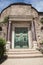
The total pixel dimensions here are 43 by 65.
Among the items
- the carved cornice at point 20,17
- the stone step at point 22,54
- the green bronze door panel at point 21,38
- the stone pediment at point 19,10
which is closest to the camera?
the stone step at point 22,54

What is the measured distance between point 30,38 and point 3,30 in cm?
317

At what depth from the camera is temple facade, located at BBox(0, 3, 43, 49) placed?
47.3 feet

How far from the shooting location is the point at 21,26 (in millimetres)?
14977

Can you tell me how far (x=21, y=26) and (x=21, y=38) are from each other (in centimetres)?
139

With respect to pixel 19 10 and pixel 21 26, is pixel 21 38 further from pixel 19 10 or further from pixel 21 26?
pixel 19 10

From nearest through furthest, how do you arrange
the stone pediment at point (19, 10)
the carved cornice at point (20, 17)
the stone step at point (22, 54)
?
the stone step at point (22, 54) < the carved cornice at point (20, 17) < the stone pediment at point (19, 10)

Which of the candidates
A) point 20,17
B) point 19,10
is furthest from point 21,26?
point 19,10

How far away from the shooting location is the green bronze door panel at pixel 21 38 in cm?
1458

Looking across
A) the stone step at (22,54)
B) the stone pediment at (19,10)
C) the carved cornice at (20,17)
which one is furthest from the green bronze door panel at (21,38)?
the stone step at (22,54)

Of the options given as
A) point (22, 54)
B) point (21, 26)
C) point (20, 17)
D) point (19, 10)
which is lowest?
point (22, 54)

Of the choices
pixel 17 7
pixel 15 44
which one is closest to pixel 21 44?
pixel 15 44

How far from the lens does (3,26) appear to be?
1505 centimetres

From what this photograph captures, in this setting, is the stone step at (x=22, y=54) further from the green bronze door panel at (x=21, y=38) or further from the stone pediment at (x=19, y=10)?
the stone pediment at (x=19, y=10)

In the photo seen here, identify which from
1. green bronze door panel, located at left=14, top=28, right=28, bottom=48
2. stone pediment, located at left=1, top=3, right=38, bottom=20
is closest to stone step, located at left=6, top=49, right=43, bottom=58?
green bronze door panel, located at left=14, top=28, right=28, bottom=48
